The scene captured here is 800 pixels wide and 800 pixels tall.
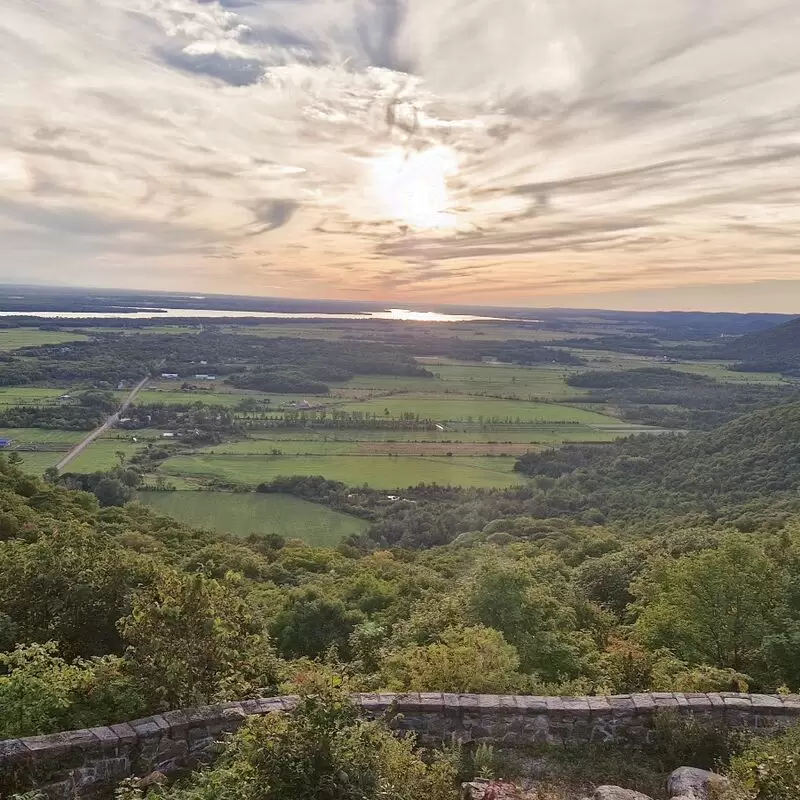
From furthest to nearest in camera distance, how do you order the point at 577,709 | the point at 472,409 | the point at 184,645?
the point at 472,409
the point at 577,709
the point at 184,645

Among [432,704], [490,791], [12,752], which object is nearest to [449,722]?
[432,704]

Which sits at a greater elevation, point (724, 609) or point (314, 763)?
point (314, 763)

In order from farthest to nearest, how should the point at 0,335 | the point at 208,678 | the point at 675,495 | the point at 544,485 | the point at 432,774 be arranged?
the point at 0,335 → the point at 544,485 → the point at 675,495 → the point at 208,678 → the point at 432,774

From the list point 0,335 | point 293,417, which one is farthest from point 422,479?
point 0,335

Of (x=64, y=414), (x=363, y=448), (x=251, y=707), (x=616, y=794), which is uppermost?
(x=251, y=707)

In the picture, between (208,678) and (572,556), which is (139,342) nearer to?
(572,556)

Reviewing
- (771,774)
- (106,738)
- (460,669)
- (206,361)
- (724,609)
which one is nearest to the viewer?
(771,774)

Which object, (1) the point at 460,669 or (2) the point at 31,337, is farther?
(2) the point at 31,337

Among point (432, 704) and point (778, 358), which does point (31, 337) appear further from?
point (778, 358)
